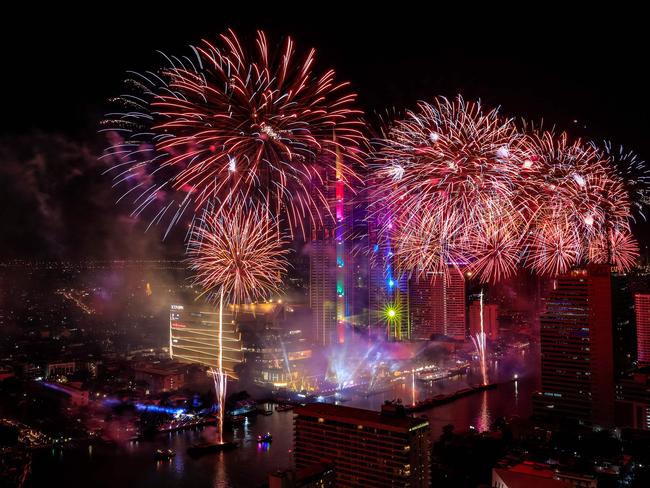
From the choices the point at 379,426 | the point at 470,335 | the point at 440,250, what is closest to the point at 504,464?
the point at 379,426

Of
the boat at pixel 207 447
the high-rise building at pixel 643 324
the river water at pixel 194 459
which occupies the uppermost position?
the high-rise building at pixel 643 324

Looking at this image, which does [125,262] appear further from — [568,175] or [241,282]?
[568,175]

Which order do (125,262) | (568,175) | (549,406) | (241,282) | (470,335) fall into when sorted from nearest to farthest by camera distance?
(568,175) → (241,282) → (549,406) → (125,262) → (470,335)

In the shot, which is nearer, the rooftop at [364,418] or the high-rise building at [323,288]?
the rooftop at [364,418]

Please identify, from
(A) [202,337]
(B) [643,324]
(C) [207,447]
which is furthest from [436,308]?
(C) [207,447]

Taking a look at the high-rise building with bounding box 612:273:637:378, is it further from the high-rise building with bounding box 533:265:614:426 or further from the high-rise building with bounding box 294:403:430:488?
the high-rise building with bounding box 294:403:430:488

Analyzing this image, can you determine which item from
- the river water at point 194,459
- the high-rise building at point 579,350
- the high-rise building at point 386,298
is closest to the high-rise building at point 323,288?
the high-rise building at point 386,298

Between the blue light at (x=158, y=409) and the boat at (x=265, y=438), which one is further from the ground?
the blue light at (x=158, y=409)

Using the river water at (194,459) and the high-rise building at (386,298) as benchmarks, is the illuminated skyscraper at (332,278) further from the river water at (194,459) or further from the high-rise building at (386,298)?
the river water at (194,459)
